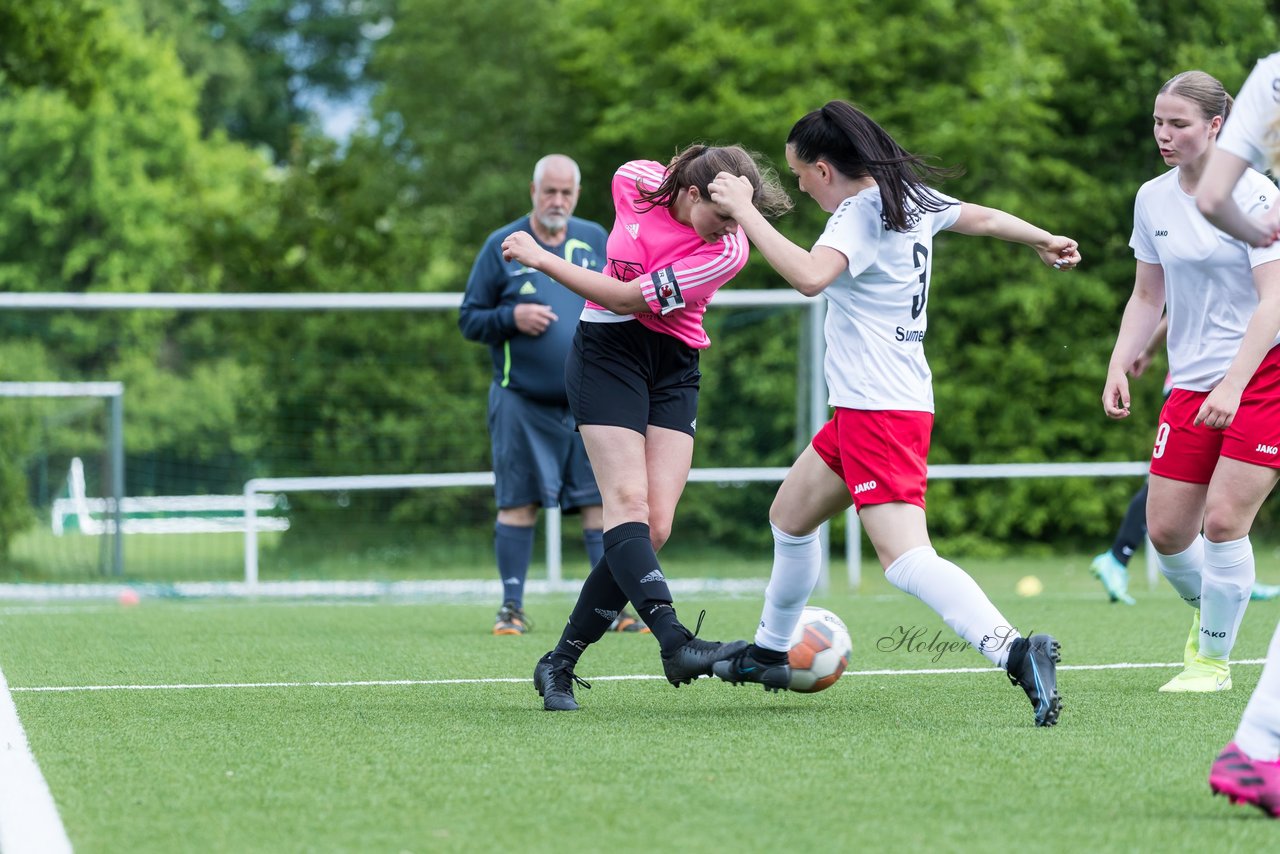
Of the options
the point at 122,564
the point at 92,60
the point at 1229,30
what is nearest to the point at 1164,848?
the point at 122,564

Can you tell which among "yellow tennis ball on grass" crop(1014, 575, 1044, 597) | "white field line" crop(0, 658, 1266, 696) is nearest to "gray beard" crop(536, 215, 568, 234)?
"white field line" crop(0, 658, 1266, 696)

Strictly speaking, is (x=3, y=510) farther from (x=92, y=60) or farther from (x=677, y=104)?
(x=677, y=104)

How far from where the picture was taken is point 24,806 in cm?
352

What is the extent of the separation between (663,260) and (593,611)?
1132 millimetres

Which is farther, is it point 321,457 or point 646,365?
point 321,457

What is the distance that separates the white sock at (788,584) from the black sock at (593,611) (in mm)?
468

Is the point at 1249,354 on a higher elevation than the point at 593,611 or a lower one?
higher

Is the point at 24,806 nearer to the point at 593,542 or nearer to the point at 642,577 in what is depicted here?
the point at 642,577

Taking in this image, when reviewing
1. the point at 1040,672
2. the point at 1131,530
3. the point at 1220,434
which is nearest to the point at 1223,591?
the point at 1220,434

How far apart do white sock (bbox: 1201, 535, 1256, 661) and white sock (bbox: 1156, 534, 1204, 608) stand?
20 centimetres

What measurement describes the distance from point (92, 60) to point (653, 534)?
13010 millimetres

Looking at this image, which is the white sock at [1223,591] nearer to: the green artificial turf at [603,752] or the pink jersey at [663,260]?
the green artificial turf at [603,752]

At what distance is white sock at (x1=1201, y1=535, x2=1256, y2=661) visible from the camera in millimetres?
5172

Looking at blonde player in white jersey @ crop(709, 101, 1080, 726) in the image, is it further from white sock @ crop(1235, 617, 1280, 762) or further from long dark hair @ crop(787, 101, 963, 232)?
white sock @ crop(1235, 617, 1280, 762)
